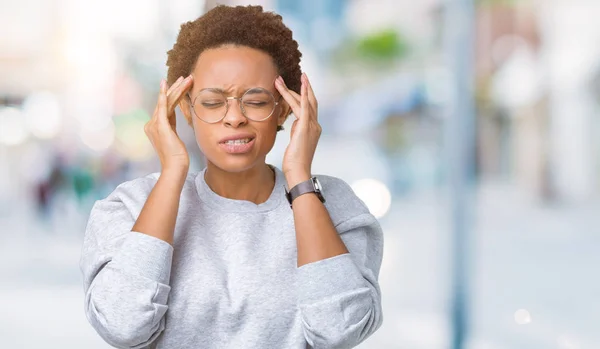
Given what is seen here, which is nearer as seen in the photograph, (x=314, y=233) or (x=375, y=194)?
(x=314, y=233)

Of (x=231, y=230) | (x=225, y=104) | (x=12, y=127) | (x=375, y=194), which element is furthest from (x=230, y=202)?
(x=12, y=127)

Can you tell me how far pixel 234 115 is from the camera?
1.20 metres

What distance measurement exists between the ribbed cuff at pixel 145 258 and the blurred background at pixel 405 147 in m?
2.65

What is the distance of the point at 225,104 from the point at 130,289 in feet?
0.95

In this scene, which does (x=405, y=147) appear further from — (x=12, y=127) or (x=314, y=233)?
(x=314, y=233)

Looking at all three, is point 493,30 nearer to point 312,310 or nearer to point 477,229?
point 477,229

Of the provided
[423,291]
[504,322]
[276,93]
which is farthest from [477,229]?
[276,93]

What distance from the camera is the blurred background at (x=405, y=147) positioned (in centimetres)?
464

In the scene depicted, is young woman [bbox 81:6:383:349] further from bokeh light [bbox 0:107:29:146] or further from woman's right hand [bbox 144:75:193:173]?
bokeh light [bbox 0:107:29:146]

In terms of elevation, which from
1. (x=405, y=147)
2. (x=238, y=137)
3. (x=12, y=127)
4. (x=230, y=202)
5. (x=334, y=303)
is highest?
(x=238, y=137)

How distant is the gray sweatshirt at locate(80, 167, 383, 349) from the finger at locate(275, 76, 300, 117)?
0.49 feet

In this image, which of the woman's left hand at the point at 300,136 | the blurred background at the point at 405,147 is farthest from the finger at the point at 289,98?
the blurred background at the point at 405,147

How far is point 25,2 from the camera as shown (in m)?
14.3

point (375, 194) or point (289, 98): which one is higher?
point (289, 98)
